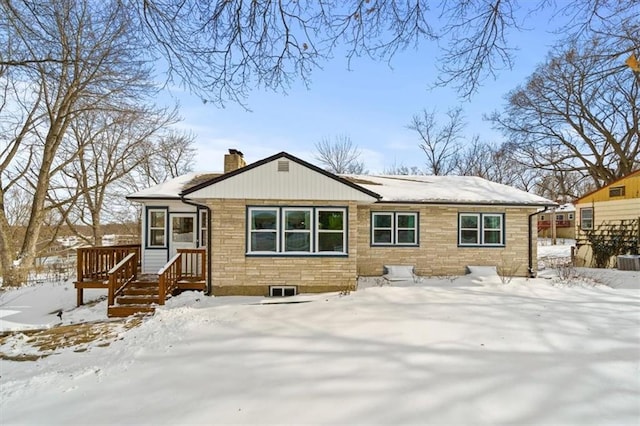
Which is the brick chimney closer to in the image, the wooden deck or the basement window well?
the wooden deck

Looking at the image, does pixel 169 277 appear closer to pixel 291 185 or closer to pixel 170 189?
pixel 170 189

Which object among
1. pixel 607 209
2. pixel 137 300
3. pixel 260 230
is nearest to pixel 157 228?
pixel 137 300

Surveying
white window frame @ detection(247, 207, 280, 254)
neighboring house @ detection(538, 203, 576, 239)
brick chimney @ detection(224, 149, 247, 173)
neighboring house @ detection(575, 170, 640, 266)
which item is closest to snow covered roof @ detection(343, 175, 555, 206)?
white window frame @ detection(247, 207, 280, 254)

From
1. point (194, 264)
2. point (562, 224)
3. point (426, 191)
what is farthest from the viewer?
point (562, 224)

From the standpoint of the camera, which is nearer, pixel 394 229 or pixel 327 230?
pixel 327 230

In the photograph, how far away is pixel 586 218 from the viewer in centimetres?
1745

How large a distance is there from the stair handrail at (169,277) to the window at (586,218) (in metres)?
20.2

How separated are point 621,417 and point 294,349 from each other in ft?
12.7

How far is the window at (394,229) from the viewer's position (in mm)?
11414

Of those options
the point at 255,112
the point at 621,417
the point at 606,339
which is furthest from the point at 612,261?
the point at 255,112

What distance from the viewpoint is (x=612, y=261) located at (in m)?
15.0

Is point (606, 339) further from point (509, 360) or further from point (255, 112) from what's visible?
point (255, 112)

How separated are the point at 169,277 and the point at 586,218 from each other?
816 inches

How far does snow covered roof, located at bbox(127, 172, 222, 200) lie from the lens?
10.1 m
